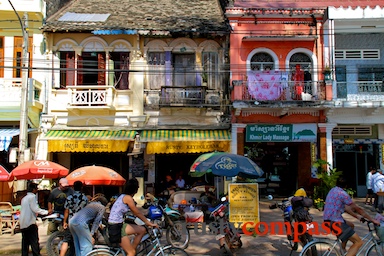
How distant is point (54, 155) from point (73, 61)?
4.35 meters

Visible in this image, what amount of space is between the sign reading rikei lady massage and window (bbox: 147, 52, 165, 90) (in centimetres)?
445

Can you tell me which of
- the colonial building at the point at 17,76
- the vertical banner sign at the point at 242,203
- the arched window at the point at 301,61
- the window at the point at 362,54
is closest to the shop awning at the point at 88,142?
the colonial building at the point at 17,76

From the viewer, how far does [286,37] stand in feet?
53.5

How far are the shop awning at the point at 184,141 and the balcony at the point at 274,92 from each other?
6.09 ft

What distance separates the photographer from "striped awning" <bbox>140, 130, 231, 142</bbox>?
16.2 metres

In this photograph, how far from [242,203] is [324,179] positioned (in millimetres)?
6160

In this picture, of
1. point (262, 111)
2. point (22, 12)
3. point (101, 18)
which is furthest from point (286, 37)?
point (22, 12)

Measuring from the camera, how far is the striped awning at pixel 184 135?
1616 cm

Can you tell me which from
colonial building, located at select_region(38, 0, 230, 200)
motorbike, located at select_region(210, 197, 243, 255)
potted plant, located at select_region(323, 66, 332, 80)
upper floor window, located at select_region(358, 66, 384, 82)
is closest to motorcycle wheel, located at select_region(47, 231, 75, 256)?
motorbike, located at select_region(210, 197, 243, 255)

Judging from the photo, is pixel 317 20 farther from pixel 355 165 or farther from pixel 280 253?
pixel 280 253

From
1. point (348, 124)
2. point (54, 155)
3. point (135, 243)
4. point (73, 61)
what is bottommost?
point (135, 243)

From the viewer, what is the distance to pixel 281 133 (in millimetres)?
16469

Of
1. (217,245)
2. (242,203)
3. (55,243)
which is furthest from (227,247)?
(55,243)

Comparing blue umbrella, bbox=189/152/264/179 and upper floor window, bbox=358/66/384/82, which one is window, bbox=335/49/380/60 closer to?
upper floor window, bbox=358/66/384/82
